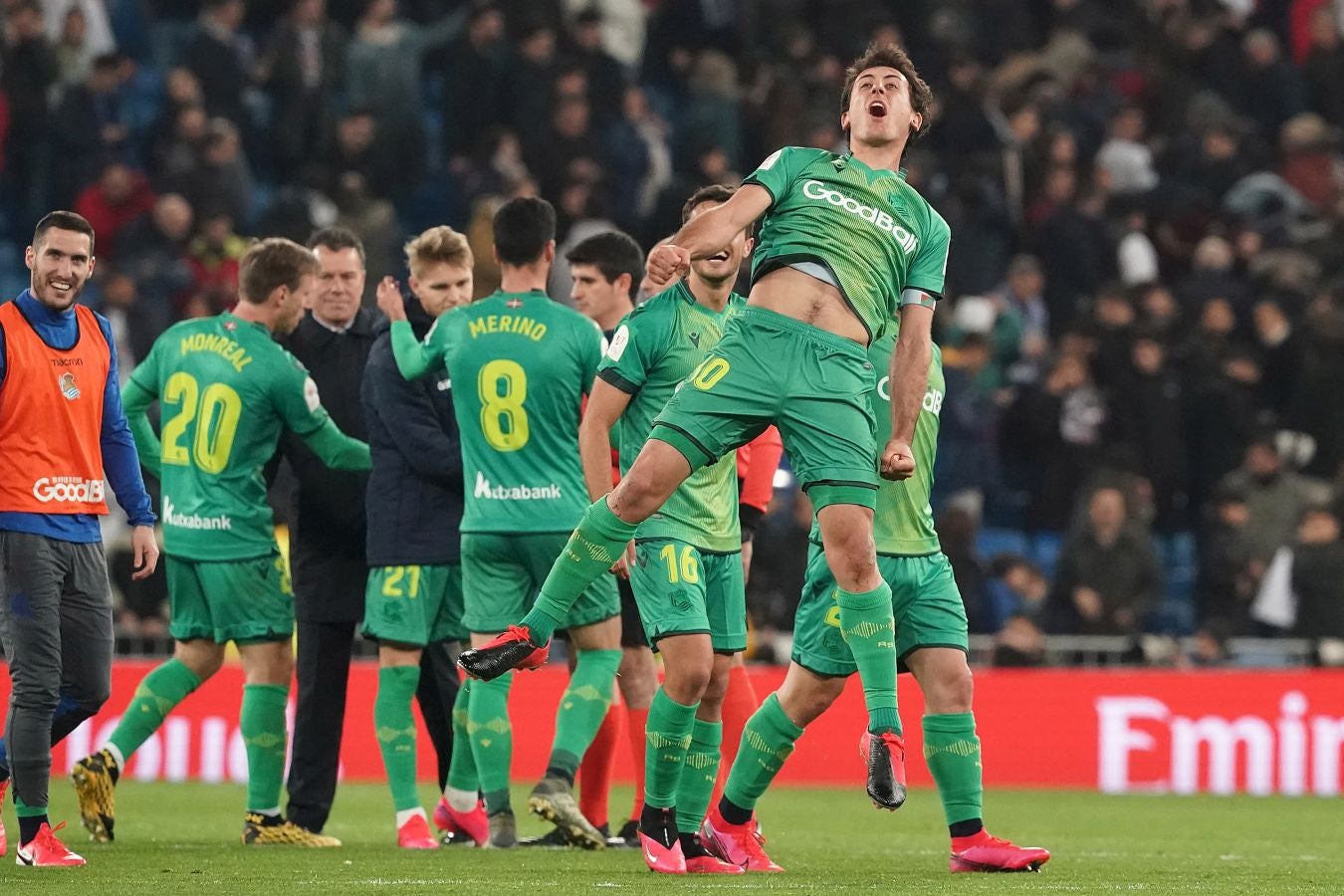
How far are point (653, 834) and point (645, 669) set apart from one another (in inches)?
80.6

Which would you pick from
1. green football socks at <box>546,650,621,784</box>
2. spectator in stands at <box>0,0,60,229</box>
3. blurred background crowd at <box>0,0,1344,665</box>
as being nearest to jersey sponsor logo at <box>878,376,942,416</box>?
green football socks at <box>546,650,621,784</box>

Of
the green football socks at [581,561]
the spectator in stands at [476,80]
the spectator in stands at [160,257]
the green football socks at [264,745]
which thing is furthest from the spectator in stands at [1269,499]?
the green football socks at [581,561]

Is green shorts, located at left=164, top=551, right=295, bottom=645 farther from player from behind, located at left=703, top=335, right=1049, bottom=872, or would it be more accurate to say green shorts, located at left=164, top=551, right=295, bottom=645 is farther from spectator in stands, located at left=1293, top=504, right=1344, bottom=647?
spectator in stands, located at left=1293, top=504, right=1344, bottom=647

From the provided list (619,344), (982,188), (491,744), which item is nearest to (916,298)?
(619,344)

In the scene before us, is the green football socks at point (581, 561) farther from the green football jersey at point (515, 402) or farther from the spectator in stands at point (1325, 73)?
the spectator in stands at point (1325, 73)

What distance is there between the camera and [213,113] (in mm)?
19906

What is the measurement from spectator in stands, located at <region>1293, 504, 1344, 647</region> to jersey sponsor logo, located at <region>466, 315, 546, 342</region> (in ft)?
28.7

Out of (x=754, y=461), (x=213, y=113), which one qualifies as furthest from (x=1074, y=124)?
(x=754, y=461)

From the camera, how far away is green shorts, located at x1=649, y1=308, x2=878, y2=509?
750 centimetres

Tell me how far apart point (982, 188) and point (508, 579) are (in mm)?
10947

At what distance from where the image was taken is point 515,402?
934cm

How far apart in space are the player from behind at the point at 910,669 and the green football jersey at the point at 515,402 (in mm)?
1438

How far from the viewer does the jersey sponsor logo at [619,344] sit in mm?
8453

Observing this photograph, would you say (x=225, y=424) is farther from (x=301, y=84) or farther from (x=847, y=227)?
(x=301, y=84)
